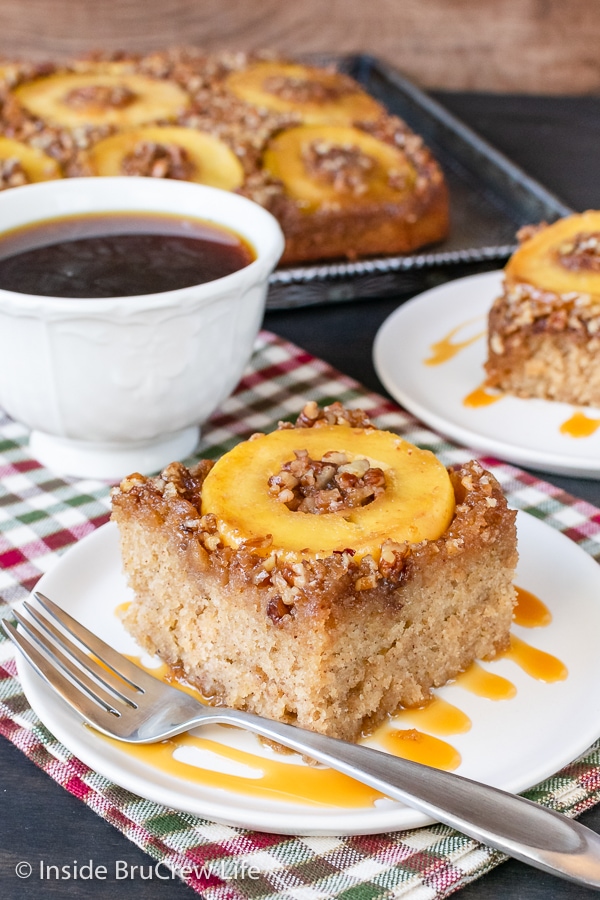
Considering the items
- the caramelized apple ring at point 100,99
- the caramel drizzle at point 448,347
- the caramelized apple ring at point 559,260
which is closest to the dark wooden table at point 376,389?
the caramel drizzle at point 448,347

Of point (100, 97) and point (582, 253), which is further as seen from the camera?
point (100, 97)

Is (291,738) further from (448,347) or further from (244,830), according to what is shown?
(448,347)

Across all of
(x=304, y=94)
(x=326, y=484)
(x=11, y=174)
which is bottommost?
(x=11, y=174)

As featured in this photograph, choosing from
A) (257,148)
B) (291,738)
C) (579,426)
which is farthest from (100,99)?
(291,738)

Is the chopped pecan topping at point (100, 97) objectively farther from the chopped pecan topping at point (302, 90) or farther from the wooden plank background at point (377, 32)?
the wooden plank background at point (377, 32)

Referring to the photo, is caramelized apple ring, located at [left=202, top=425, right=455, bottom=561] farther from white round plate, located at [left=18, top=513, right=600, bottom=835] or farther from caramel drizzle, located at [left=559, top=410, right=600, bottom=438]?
caramel drizzle, located at [left=559, top=410, right=600, bottom=438]

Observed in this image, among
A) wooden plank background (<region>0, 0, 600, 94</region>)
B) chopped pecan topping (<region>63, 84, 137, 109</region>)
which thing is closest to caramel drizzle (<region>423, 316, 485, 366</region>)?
chopped pecan topping (<region>63, 84, 137, 109</region>)

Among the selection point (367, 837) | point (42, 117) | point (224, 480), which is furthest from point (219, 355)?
point (42, 117)

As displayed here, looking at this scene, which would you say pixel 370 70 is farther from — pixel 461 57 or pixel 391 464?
pixel 391 464
